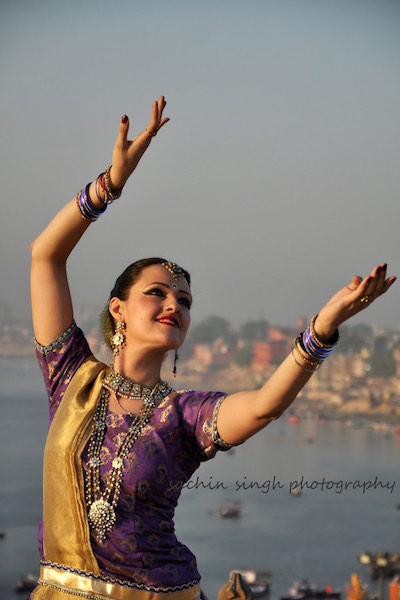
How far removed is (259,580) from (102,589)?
18.7 m

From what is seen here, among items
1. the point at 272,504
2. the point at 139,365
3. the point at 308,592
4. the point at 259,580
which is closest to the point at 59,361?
the point at 139,365

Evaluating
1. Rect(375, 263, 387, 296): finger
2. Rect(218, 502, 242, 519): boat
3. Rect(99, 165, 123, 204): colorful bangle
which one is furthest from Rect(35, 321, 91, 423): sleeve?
Rect(218, 502, 242, 519): boat

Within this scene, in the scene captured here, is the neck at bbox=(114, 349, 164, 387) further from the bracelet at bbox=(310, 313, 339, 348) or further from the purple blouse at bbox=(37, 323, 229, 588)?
the bracelet at bbox=(310, 313, 339, 348)

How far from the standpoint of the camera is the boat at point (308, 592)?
19.3m

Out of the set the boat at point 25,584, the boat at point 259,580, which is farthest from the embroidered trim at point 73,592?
the boat at point 259,580

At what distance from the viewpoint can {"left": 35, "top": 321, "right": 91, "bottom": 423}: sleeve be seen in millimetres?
1806

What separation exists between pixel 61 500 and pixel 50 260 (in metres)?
0.41

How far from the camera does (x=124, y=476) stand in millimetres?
1659

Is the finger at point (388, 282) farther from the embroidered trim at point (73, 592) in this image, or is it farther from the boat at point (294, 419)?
the boat at point (294, 419)

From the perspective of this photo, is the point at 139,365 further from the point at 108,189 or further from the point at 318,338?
the point at 318,338

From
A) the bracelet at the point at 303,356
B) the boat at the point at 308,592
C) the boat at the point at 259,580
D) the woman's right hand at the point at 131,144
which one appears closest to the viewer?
the bracelet at the point at 303,356

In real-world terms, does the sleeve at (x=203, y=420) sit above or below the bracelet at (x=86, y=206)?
below

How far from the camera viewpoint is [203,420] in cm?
168

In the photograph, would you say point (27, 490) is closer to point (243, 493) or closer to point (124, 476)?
point (243, 493)
